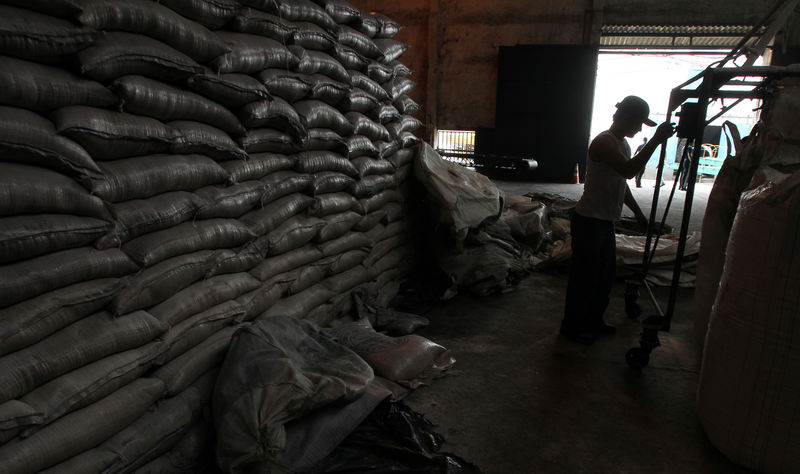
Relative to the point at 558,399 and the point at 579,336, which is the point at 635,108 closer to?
the point at 579,336

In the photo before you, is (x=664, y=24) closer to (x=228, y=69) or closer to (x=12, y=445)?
(x=228, y=69)

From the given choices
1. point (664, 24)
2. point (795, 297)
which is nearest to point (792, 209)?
point (795, 297)

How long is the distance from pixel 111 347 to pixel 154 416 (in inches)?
12.2

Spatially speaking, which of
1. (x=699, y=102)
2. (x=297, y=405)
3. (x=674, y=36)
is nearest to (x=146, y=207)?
(x=297, y=405)

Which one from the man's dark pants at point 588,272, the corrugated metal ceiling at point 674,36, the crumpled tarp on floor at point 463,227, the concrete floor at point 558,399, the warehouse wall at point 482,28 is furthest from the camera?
the corrugated metal ceiling at point 674,36

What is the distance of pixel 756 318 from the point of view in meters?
1.92

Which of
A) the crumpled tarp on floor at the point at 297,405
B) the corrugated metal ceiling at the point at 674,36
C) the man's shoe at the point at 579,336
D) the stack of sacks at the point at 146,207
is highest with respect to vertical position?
the corrugated metal ceiling at the point at 674,36

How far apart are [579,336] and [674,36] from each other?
11528 millimetres

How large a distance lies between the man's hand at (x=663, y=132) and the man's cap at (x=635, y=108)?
0.30 meters

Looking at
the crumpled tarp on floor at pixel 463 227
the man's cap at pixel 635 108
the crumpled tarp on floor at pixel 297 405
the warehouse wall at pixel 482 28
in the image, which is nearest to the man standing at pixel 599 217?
the man's cap at pixel 635 108

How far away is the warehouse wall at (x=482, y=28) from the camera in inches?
465

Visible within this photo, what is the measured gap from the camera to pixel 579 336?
3359 millimetres

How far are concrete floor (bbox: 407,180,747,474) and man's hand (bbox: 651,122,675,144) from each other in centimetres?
132

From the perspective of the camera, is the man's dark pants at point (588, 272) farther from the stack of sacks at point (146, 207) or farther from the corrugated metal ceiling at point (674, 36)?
the corrugated metal ceiling at point (674, 36)
